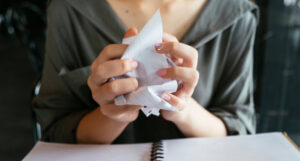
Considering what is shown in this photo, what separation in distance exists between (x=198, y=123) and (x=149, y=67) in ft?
0.79

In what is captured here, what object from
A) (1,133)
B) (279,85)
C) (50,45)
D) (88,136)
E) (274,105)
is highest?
(50,45)

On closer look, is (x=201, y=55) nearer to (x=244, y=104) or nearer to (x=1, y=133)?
(x=244, y=104)

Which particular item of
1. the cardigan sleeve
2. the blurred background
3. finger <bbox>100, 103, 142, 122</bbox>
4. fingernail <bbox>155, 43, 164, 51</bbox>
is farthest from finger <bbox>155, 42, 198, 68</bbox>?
the blurred background

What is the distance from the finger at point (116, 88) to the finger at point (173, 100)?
0.05 meters

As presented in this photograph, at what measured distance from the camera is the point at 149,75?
0.46 metres

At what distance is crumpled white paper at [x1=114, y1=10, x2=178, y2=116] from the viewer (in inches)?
16.9

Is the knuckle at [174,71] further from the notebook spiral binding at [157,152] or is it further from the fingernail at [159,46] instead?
the notebook spiral binding at [157,152]

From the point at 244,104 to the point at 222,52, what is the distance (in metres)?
0.15

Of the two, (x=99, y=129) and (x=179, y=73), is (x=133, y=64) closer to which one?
(x=179, y=73)

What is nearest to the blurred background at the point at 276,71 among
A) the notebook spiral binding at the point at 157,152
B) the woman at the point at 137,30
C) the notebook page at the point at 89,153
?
the woman at the point at 137,30

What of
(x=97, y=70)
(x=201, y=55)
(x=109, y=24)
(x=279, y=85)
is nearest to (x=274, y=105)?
(x=279, y=85)

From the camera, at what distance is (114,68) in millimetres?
437

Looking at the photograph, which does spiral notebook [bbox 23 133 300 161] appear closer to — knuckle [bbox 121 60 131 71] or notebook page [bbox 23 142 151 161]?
notebook page [bbox 23 142 151 161]

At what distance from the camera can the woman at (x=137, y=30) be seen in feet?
2.21
